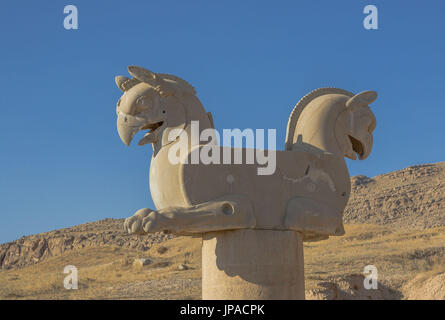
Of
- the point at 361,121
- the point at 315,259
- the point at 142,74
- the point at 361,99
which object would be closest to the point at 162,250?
the point at 315,259

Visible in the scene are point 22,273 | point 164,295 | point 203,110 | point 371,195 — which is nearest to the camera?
point 203,110

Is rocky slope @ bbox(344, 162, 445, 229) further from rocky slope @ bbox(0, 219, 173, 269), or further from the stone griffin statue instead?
the stone griffin statue

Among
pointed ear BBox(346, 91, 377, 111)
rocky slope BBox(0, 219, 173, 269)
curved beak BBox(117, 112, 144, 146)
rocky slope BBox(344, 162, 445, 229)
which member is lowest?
curved beak BBox(117, 112, 144, 146)

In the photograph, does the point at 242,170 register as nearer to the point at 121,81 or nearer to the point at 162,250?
the point at 121,81

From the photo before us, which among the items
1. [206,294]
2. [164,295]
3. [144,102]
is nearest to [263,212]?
[206,294]

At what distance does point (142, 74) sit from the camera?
23.5ft

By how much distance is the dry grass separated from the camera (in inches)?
687

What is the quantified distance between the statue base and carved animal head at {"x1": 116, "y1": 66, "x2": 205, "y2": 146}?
140 centimetres

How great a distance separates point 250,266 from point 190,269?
14337mm

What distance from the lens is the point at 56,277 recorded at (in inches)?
921

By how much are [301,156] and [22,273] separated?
23824 mm

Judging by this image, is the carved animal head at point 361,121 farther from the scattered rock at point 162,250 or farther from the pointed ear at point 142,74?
the scattered rock at point 162,250

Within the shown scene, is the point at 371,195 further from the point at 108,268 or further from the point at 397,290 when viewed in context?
the point at 397,290

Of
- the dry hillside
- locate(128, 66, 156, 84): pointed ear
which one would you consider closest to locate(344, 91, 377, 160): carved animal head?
locate(128, 66, 156, 84): pointed ear
